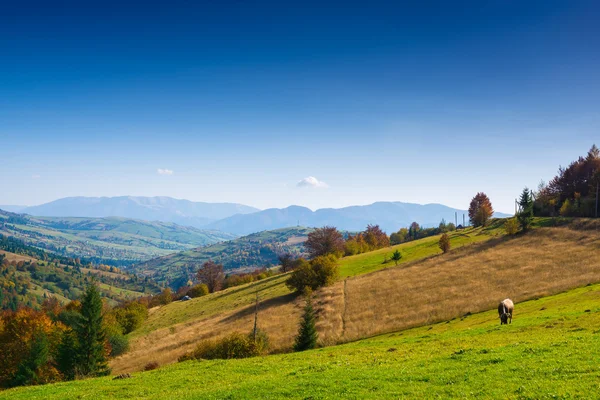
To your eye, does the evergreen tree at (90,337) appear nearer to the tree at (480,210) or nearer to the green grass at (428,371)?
the green grass at (428,371)

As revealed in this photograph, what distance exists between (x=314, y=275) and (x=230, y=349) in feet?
149

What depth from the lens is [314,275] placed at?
82.8 m

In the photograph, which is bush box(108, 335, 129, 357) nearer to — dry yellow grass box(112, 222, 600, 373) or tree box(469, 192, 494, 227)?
dry yellow grass box(112, 222, 600, 373)

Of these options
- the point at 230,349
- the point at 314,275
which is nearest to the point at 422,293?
the point at 314,275

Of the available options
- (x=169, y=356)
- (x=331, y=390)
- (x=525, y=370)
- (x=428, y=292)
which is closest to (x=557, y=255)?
(x=428, y=292)

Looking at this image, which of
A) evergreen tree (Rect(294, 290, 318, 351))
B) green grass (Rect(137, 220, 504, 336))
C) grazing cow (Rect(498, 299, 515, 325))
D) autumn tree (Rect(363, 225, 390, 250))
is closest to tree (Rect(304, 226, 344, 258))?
green grass (Rect(137, 220, 504, 336))

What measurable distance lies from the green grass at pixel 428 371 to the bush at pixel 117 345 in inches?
1871

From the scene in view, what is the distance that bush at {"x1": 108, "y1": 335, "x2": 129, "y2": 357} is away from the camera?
71875mm

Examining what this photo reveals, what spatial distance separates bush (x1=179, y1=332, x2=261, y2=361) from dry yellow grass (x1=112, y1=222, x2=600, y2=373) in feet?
20.1

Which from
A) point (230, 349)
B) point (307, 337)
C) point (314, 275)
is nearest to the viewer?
point (230, 349)

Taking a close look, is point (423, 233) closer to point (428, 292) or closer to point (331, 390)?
point (428, 292)

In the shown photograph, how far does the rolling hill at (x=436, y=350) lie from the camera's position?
54.4 feet

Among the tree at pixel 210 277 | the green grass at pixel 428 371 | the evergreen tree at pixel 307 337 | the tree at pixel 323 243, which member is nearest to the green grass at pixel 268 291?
the tree at pixel 323 243

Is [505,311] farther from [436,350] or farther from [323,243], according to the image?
[323,243]
